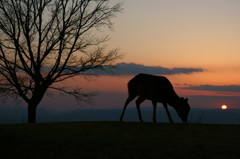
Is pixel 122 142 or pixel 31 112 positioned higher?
pixel 122 142

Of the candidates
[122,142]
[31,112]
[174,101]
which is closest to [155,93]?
[174,101]

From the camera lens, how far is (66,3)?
2430 centimetres

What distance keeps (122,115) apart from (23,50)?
924 cm

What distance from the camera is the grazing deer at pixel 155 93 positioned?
58.7ft

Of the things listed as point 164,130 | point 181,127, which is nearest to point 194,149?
point 164,130

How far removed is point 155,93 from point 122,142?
6.99m

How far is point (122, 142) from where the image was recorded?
36.7ft

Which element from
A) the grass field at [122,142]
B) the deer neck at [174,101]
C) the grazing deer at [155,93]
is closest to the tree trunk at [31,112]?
the grazing deer at [155,93]

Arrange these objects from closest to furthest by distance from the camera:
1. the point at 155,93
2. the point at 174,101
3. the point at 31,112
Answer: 1. the point at 155,93
2. the point at 174,101
3. the point at 31,112

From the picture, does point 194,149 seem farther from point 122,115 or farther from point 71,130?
point 122,115

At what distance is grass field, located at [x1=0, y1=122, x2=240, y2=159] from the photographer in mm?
9750

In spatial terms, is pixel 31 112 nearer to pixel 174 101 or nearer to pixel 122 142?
pixel 174 101

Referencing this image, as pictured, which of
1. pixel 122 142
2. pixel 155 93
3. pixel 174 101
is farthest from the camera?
pixel 174 101

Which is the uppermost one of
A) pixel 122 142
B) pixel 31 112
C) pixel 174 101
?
pixel 174 101
